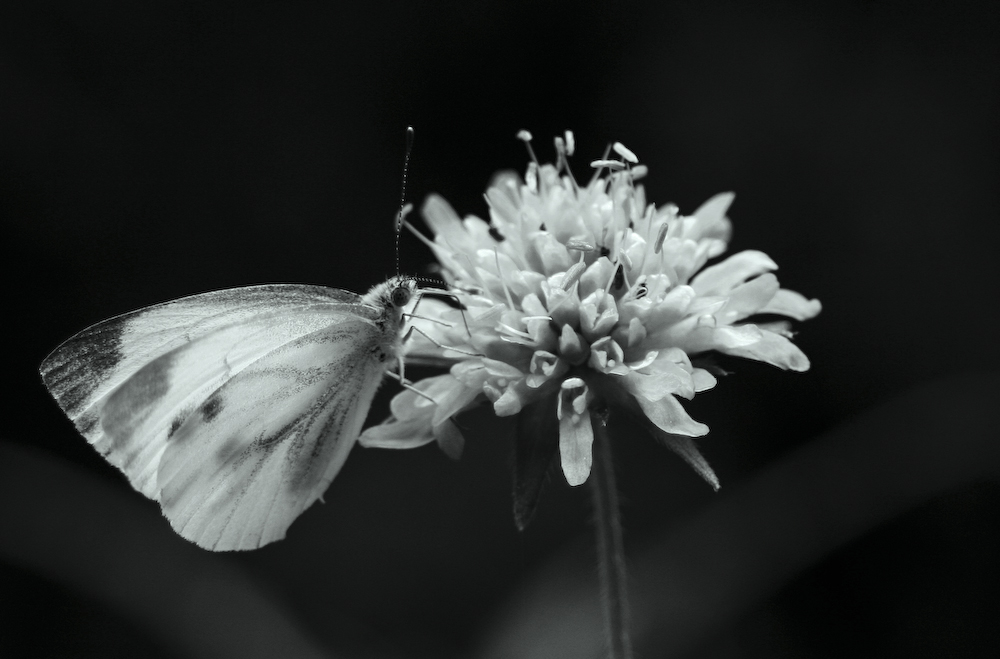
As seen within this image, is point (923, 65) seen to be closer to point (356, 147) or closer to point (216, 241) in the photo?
point (356, 147)

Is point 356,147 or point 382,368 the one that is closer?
point 382,368

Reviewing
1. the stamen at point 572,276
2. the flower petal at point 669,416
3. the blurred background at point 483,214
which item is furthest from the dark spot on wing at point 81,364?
the blurred background at point 483,214

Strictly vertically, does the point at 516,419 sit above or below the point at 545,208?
below

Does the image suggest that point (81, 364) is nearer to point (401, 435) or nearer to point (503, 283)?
point (401, 435)

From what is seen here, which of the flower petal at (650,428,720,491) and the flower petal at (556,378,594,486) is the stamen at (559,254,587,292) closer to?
the flower petal at (556,378,594,486)

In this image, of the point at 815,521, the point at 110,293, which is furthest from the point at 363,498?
the point at 815,521

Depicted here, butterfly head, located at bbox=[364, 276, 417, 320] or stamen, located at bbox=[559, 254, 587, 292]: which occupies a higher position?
stamen, located at bbox=[559, 254, 587, 292]

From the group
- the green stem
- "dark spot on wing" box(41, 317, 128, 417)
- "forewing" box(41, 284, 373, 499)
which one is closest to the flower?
the green stem
